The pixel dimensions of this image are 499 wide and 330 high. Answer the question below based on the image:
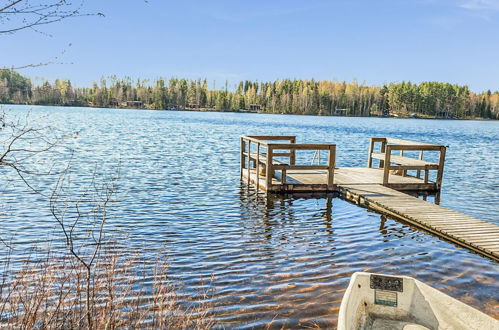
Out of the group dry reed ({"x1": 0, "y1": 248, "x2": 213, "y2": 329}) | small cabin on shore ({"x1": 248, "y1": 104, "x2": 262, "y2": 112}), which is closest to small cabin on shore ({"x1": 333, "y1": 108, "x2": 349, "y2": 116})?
small cabin on shore ({"x1": 248, "y1": 104, "x2": 262, "y2": 112})

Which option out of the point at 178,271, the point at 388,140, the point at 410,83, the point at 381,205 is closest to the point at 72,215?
the point at 178,271

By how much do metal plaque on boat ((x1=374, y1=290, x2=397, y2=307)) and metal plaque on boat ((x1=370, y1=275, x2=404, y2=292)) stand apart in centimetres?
5

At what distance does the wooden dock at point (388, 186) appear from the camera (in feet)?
31.8

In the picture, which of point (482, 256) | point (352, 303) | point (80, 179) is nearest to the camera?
point (352, 303)

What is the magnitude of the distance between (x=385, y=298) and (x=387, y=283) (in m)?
0.17

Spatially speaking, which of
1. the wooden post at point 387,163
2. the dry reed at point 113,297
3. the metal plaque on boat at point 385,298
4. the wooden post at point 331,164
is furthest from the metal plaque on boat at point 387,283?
the wooden post at point 387,163

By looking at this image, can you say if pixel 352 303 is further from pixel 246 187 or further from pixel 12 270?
pixel 246 187

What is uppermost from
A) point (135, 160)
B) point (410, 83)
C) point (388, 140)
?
point (410, 83)

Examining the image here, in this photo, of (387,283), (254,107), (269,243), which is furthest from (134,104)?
(387,283)

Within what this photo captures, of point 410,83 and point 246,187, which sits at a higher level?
point 410,83

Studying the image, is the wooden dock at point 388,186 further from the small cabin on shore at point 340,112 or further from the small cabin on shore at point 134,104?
the small cabin on shore at point 134,104

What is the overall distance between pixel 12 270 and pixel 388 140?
46.5 feet

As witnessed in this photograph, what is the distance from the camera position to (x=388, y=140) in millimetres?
17250

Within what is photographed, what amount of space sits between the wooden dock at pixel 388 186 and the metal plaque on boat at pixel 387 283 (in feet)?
14.7
